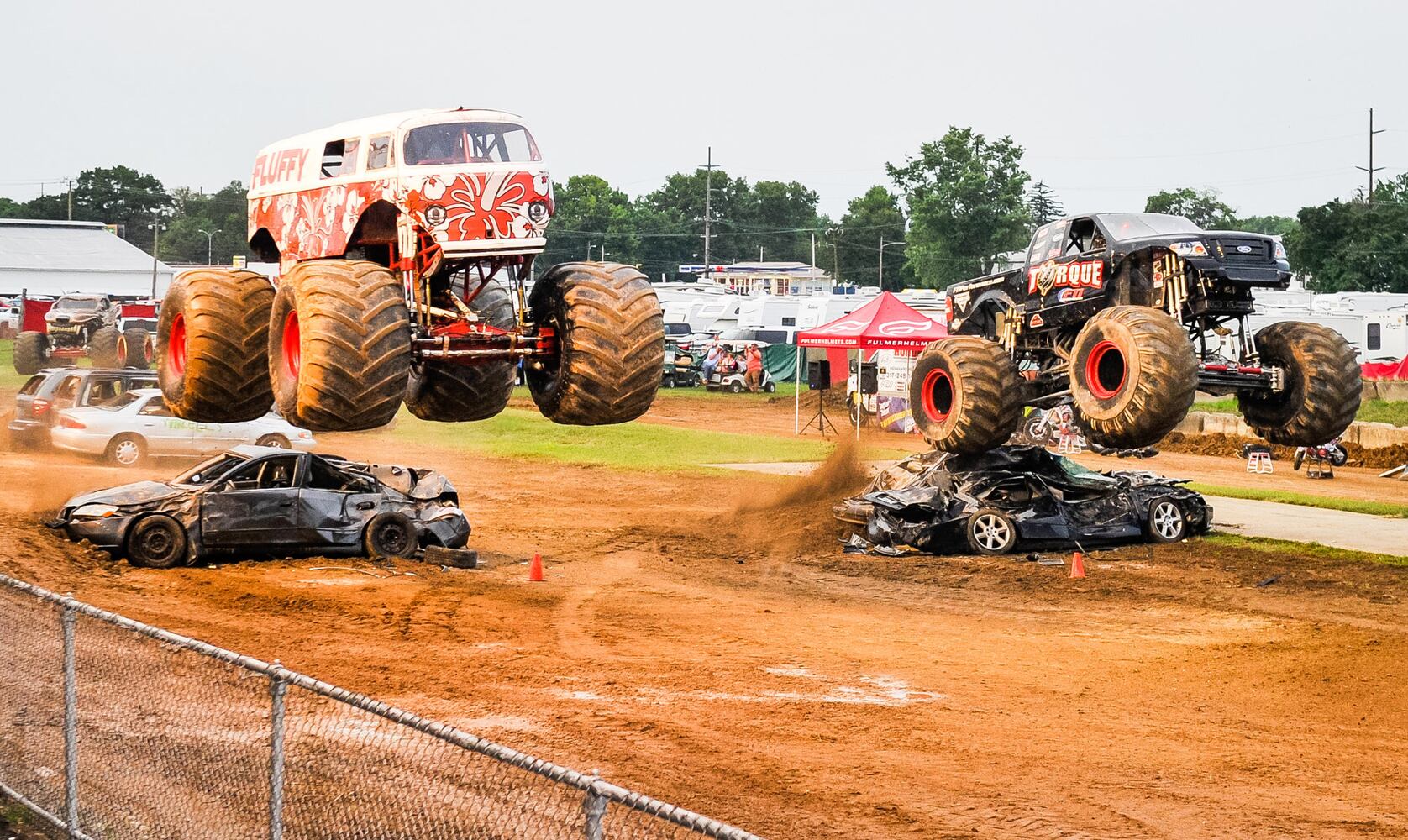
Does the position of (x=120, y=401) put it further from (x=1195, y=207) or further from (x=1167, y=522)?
(x=1195, y=207)

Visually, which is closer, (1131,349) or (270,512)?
(1131,349)

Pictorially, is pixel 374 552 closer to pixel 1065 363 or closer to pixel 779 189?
pixel 1065 363

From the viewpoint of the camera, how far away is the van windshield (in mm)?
12289

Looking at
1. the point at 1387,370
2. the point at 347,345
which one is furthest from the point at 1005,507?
the point at 1387,370

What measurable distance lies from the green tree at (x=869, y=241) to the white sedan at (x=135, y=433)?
10432 centimetres

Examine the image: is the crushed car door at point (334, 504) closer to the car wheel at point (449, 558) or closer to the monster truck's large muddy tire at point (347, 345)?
the car wheel at point (449, 558)

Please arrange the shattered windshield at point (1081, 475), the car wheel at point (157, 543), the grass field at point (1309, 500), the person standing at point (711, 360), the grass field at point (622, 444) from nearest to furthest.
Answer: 1. the car wheel at point (157, 543)
2. the shattered windshield at point (1081, 475)
3. the grass field at point (1309, 500)
4. the grass field at point (622, 444)
5. the person standing at point (711, 360)

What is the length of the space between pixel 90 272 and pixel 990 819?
8407 cm

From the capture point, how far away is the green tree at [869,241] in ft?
425

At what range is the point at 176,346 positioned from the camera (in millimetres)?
14055

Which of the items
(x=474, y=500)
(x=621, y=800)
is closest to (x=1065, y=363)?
(x=474, y=500)

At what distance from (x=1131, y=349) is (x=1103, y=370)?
0.99m

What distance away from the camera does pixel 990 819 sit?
9.36m

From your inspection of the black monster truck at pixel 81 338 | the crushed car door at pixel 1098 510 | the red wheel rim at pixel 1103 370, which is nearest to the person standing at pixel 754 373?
the black monster truck at pixel 81 338
